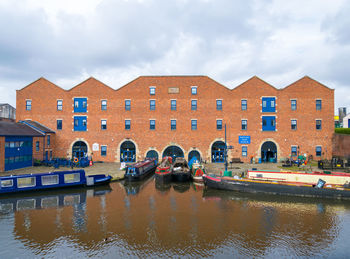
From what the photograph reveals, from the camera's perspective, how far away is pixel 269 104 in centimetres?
3666

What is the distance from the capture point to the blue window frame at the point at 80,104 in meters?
37.7

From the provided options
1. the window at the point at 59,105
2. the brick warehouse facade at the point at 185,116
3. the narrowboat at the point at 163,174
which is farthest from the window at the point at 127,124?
the narrowboat at the point at 163,174

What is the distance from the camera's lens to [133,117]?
3753 centimetres

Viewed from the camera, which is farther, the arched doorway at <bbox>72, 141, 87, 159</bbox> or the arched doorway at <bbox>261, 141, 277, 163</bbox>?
the arched doorway at <bbox>72, 141, 87, 159</bbox>

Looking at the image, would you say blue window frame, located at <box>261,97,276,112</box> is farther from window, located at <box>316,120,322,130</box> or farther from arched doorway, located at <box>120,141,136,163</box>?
arched doorway, located at <box>120,141,136,163</box>

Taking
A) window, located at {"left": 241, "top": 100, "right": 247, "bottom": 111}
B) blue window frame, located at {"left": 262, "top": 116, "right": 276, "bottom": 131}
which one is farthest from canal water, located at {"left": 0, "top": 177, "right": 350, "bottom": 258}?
window, located at {"left": 241, "top": 100, "right": 247, "bottom": 111}

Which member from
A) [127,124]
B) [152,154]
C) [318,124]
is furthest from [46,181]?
[318,124]

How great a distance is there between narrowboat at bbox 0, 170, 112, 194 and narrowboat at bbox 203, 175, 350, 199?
1274cm

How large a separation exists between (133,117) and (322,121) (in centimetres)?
3241

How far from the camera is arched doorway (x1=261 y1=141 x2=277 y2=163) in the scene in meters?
36.6

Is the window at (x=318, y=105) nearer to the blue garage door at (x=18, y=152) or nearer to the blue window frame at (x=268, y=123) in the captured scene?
the blue window frame at (x=268, y=123)

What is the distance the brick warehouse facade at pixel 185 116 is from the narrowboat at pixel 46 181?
47.5 ft

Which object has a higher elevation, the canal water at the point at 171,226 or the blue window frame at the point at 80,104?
the blue window frame at the point at 80,104

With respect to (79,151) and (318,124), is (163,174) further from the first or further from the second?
(318,124)
